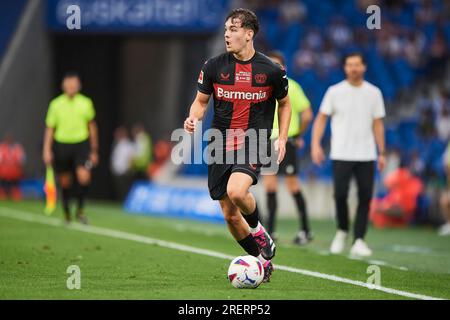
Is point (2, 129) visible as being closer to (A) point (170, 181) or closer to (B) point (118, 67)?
(B) point (118, 67)

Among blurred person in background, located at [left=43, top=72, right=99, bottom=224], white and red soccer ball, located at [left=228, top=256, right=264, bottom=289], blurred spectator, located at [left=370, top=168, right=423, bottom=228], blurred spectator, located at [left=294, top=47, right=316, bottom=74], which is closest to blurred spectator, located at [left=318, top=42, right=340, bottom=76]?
blurred spectator, located at [left=294, top=47, right=316, bottom=74]

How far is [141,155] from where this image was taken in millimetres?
30859

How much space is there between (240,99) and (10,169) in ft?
67.4

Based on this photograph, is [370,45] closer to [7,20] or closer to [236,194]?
[7,20]

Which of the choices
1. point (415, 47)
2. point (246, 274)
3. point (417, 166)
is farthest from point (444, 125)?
point (246, 274)

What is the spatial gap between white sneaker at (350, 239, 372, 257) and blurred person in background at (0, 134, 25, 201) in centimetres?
1774

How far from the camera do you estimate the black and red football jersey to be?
9.45 metres

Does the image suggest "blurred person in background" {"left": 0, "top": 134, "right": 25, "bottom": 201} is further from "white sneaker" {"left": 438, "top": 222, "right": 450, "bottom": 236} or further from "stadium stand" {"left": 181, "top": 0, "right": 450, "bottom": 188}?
"white sneaker" {"left": 438, "top": 222, "right": 450, "bottom": 236}

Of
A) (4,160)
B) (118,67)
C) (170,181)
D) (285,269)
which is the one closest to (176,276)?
(285,269)

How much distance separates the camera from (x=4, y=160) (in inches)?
1141

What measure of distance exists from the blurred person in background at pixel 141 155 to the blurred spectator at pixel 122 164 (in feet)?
0.54

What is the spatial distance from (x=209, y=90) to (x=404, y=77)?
17376mm

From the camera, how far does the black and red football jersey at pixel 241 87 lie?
9.45m

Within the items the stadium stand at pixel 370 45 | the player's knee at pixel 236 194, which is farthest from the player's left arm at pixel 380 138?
the stadium stand at pixel 370 45
